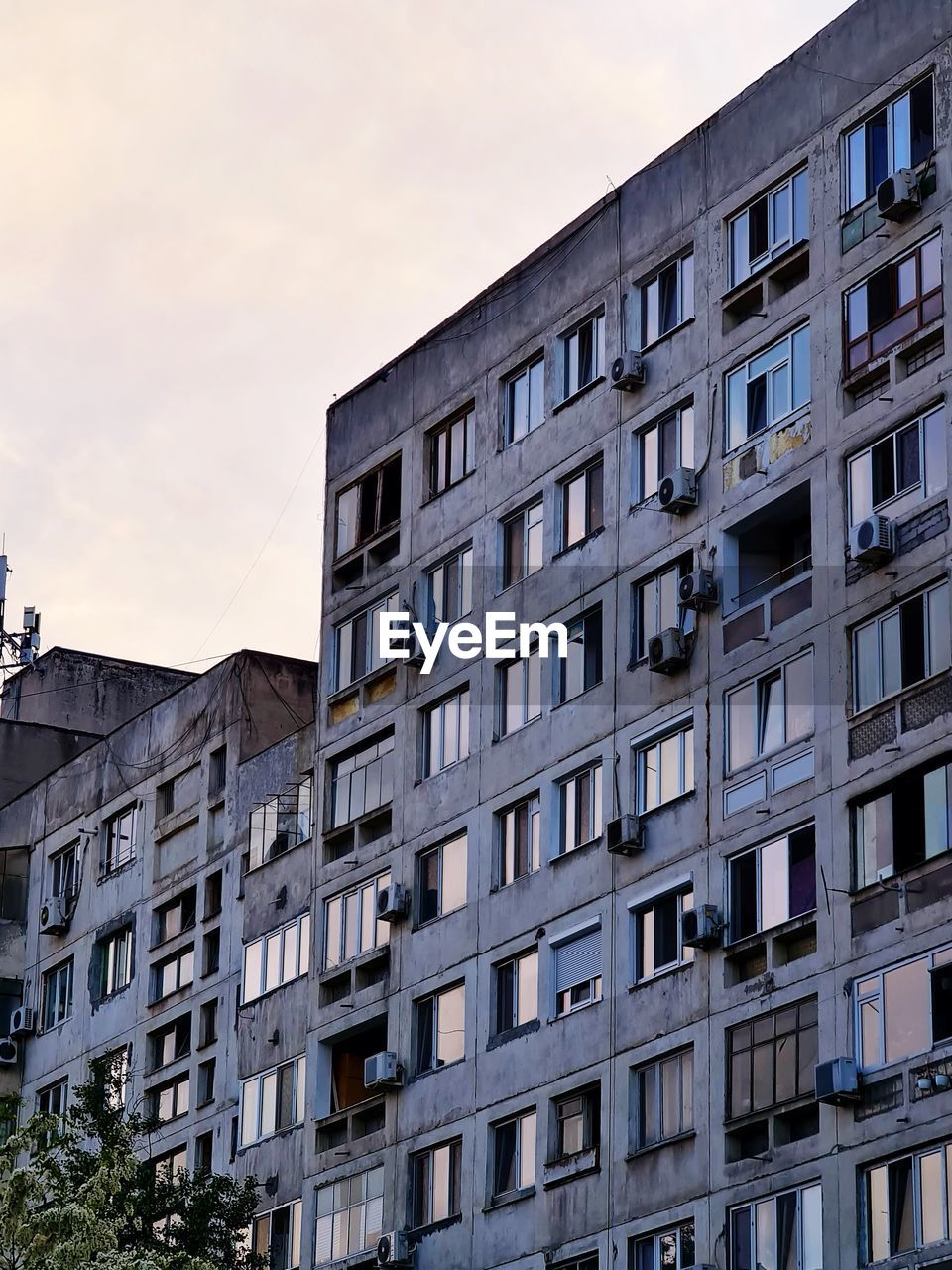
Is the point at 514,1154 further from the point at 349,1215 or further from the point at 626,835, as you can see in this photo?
the point at 626,835

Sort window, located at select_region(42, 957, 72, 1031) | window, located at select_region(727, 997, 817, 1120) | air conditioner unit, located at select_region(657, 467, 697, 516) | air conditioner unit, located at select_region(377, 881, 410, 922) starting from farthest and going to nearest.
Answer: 1. window, located at select_region(42, 957, 72, 1031)
2. air conditioner unit, located at select_region(377, 881, 410, 922)
3. air conditioner unit, located at select_region(657, 467, 697, 516)
4. window, located at select_region(727, 997, 817, 1120)

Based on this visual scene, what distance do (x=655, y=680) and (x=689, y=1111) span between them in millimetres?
7452

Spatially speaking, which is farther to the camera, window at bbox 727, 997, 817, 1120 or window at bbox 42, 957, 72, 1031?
window at bbox 42, 957, 72, 1031

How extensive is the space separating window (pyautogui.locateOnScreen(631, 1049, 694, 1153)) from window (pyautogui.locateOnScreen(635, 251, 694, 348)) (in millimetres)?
12834

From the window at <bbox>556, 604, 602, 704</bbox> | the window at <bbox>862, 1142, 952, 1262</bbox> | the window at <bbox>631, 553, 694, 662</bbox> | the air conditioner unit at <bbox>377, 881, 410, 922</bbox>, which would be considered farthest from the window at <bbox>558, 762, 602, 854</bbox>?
the window at <bbox>862, 1142, 952, 1262</bbox>

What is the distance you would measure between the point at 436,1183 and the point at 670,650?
35.3 feet

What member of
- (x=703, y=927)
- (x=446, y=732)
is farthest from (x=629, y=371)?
(x=703, y=927)

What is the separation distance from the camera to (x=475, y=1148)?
160 feet

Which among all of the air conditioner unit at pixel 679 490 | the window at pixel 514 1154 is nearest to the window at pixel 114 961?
the window at pixel 514 1154

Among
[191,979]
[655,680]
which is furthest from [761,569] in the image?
[191,979]

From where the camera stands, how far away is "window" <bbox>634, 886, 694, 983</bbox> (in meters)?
45.5

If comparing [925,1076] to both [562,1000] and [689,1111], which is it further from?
[562,1000]

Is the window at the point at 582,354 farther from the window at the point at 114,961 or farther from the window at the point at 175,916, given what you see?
the window at the point at 114,961

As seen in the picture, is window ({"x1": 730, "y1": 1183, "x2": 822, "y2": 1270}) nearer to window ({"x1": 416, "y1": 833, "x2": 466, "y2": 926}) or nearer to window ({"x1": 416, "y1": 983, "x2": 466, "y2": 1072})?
window ({"x1": 416, "y1": 983, "x2": 466, "y2": 1072})
